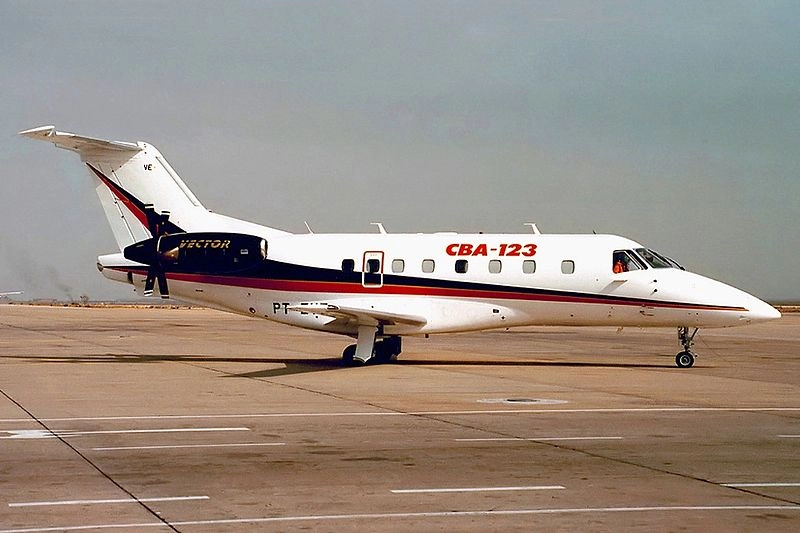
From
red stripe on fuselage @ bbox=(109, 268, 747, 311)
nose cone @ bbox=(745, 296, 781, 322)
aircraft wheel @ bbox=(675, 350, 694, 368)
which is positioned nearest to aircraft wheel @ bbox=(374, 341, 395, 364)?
red stripe on fuselage @ bbox=(109, 268, 747, 311)

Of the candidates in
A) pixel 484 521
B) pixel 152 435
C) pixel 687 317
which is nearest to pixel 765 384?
pixel 687 317

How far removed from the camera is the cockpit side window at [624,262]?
2778cm

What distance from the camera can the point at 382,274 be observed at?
1128 inches

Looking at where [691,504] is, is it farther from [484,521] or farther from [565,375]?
[565,375]

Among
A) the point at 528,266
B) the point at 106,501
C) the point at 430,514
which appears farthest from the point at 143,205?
the point at 430,514

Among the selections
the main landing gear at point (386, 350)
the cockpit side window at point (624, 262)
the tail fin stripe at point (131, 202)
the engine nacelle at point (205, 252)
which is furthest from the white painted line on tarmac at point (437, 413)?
the tail fin stripe at point (131, 202)

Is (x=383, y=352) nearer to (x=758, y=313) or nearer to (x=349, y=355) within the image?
(x=349, y=355)

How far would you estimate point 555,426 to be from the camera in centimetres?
1628

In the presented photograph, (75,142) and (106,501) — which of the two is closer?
(106,501)

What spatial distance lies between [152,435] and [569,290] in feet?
48.5

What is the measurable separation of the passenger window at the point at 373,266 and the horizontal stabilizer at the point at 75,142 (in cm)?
712

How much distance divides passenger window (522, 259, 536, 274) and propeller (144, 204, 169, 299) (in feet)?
31.0

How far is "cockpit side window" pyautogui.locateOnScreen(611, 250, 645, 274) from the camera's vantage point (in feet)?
91.1

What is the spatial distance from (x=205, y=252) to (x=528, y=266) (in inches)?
331
